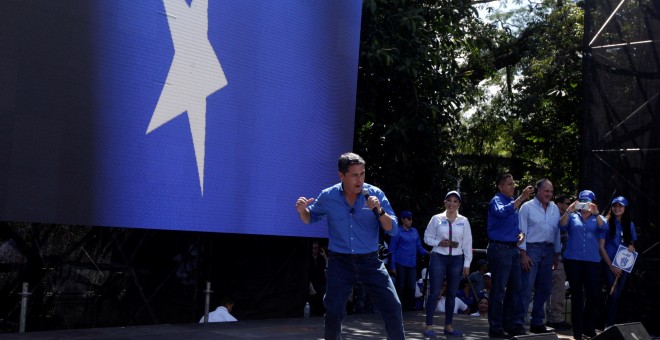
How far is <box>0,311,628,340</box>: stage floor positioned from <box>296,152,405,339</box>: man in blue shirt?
2.73 m

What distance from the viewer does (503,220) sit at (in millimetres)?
9734

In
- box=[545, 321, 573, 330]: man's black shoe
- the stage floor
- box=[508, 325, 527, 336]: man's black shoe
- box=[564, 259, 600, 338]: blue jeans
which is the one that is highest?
box=[564, 259, 600, 338]: blue jeans

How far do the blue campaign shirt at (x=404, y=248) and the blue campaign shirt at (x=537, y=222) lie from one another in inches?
127

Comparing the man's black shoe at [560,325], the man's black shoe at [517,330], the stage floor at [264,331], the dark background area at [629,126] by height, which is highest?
the dark background area at [629,126]

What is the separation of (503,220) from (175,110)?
3.97m

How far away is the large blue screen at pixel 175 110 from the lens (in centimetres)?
843

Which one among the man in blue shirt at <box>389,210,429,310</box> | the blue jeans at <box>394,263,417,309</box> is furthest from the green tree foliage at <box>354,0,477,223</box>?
the blue jeans at <box>394,263,417,309</box>

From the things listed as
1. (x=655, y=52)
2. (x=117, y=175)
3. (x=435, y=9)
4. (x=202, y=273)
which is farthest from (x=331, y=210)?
(x=435, y=9)

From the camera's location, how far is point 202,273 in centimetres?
1206

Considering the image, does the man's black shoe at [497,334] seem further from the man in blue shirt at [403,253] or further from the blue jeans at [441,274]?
the man in blue shirt at [403,253]

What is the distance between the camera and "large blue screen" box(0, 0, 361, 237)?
8430 mm

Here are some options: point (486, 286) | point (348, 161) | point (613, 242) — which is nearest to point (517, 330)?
point (613, 242)

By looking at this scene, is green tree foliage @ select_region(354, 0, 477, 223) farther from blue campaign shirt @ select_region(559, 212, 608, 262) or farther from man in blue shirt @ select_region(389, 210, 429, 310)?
blue campaign shirt @ select_region(559, 212, 608, 262)

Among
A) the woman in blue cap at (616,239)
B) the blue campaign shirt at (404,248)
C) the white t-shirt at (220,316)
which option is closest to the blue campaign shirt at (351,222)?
the white t-shirt at (220,316)
